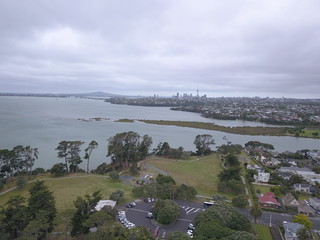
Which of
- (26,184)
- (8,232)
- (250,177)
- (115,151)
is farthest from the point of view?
(115,151)

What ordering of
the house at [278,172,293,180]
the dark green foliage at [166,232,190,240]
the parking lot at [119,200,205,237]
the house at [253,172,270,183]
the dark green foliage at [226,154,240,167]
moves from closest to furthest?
the dark green foliage at [166,232,190,240] → the parking lot at [119,200,205,237] → the house at [253,172,270,183] → the house at [278,172,293,180] → the dark green foliage at [226,154,240,167]

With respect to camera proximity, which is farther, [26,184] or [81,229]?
[26,184]

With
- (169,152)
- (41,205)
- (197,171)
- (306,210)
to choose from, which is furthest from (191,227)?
(169,152)

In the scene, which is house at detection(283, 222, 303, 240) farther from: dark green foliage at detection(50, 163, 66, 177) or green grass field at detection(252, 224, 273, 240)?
dark green foliage at detection(50, 163, 66, 177)

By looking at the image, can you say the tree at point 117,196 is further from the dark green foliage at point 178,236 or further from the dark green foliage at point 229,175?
the dark green foliage at point 229,175

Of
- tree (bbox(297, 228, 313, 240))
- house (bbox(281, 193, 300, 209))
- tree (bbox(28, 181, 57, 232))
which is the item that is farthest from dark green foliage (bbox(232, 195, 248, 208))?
tree (bbox(28, 181, 57, 232))

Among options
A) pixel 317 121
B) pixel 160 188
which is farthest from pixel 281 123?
pixel 160 188

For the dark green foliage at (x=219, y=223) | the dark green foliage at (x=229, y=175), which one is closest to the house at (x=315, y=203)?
the dark green foliage at (x=229, y=175)

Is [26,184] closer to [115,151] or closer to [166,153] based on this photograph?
[115,151]
